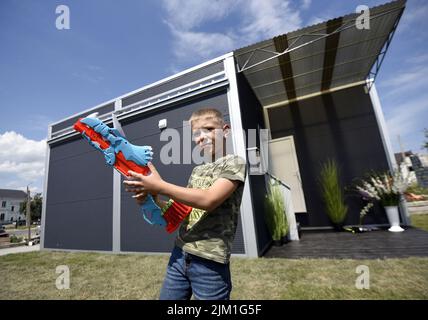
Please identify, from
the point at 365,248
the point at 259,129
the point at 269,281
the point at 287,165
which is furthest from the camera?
the point at 287,165

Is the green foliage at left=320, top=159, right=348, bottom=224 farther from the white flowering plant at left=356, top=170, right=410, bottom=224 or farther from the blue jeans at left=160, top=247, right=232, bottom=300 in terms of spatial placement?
the blue jeans at left=160, top=247, right=232, bottom=300

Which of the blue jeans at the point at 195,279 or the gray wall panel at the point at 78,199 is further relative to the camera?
the gray wall panel at the point at 78,199

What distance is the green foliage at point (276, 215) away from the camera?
4336 millimetres

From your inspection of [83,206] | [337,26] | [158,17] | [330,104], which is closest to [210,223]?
[158,17]

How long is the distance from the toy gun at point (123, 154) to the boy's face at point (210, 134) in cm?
26

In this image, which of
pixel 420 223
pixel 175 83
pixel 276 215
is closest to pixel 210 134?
pixel 276 215

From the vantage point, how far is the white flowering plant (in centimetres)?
485

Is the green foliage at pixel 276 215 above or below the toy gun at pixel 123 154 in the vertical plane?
below

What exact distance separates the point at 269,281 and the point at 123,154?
246 cm

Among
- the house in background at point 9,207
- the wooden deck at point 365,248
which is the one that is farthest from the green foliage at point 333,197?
the house in background at point 9,207

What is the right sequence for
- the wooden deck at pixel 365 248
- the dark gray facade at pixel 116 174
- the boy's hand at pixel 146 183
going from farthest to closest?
the dark gray facade at pixel 116 174
the wooden deck at pixel 365 248
the boy's hand at pixel 146 183

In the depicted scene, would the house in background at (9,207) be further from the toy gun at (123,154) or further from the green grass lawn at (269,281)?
the toy gun at (123,154)

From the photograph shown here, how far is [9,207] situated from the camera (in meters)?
39.8

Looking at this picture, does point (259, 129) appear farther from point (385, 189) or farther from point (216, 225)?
point (216, 225)
